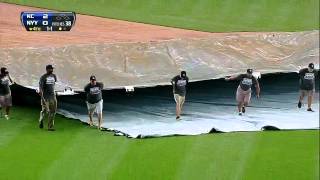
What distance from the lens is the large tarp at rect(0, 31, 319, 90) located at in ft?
48.8

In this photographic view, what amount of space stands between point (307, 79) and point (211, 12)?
10.4m

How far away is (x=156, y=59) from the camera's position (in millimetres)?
Result: 15844

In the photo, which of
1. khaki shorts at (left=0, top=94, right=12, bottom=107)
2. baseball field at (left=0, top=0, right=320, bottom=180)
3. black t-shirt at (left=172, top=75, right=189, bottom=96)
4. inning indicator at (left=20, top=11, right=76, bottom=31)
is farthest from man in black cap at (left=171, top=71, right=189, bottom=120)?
inning indicator at (left=20, top=11, right=76, bottom=31)

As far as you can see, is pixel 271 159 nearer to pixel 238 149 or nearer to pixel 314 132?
pixel 238 149

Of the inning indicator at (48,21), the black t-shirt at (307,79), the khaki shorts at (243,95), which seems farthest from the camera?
the inning indicator at (48,21)

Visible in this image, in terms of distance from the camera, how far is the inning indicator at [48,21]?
2012 centimetres

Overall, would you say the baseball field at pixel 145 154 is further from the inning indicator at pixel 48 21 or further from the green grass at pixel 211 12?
the green grass at pixel 211 12

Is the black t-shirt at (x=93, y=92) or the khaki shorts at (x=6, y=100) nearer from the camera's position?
the black t-shirt at (x=93, y=92)

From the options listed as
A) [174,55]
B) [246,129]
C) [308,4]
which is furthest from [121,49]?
[308,4]

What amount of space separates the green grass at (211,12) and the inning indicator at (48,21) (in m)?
2.70

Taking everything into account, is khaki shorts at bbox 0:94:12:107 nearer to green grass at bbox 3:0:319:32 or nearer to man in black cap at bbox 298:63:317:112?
man in black cap at bbox 298:63:317:112

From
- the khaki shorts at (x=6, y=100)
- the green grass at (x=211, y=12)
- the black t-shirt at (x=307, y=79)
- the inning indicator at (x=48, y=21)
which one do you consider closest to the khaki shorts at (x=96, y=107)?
the khaki shorts at (x=6, y=100)

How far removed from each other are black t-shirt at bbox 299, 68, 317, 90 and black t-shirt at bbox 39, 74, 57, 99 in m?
5.47

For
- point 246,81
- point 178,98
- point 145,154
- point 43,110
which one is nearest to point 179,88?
point 178,98
